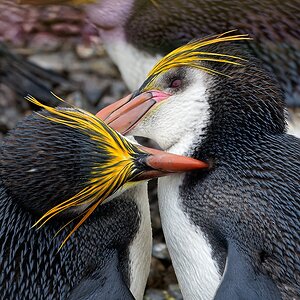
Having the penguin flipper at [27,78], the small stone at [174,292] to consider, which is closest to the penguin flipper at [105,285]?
the small stone at [174,292]

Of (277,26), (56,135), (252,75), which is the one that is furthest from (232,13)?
(56,135)

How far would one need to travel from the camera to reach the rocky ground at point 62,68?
3727mm

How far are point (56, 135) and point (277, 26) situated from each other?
130 centimetres

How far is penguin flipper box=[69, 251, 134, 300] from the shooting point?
8.13 ft

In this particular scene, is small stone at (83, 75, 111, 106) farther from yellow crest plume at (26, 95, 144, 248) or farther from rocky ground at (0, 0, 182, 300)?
yellow crest plume at (26, 95, 144, 248)

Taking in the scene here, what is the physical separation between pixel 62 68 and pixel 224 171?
2.43 meters

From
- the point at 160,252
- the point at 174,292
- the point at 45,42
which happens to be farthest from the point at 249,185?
the point at 45,42

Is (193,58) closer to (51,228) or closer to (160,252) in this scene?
(51,228)

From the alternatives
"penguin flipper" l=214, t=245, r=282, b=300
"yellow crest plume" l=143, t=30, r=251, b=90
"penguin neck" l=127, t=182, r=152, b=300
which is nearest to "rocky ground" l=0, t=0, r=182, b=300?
"penguin neck" l=127, t=182, r=152, b=300

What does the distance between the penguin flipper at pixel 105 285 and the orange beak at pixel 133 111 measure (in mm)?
491

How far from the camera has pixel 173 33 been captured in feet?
11.6

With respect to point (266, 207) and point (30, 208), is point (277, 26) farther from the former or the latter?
point (30, 208)

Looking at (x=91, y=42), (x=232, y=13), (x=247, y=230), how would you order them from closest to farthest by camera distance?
(x=247, y=230) → (x=232, y=13) → (x=91, y=42)

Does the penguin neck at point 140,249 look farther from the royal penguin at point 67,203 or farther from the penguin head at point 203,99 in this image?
the penguin head at point 203,99
